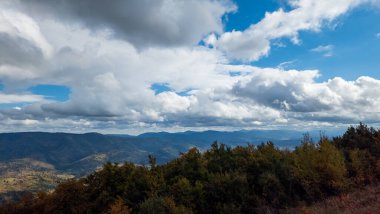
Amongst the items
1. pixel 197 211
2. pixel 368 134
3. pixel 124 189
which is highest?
pixel 368 134

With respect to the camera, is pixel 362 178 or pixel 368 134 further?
pixel 368 134

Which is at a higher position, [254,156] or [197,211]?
[254,156]

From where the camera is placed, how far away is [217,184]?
148ft

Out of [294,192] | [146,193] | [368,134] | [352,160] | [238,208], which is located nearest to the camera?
[238,208]

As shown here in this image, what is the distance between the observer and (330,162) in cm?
4859

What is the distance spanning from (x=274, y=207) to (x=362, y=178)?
57.4ft

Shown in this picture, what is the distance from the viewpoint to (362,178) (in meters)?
50.6

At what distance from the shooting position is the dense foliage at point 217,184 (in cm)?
4159

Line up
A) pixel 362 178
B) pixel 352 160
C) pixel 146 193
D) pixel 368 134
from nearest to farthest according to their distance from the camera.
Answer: pixel 146 193
pixel 362 178
pixel 352 160
pixel 368 134

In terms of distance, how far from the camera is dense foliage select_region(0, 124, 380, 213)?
41594 mm

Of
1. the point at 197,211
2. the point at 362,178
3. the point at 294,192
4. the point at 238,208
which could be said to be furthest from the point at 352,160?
the point at 197,211

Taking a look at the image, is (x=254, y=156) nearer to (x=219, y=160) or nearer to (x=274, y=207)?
(x=219, y=160)

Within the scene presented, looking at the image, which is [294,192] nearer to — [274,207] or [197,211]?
[274,207]

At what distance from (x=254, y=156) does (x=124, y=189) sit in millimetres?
22317
